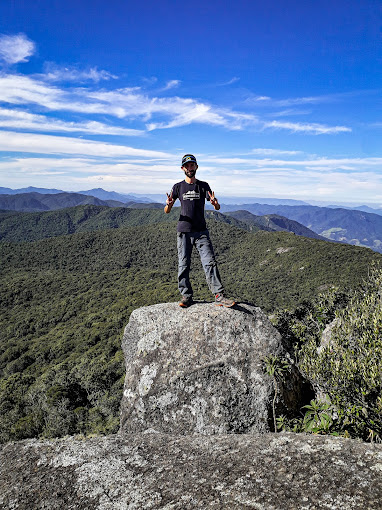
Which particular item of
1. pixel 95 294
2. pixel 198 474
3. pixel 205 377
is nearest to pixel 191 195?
pixel 205 377

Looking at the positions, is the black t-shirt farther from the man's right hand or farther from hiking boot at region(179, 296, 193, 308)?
hiking boot at region(179, 296, 193, 308)

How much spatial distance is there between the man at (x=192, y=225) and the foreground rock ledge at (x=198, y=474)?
3842mm

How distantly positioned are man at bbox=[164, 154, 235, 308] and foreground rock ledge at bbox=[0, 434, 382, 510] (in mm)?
3842

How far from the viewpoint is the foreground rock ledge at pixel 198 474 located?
358 centimetres

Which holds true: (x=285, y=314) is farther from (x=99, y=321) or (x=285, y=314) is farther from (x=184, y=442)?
(x=99, y=321)

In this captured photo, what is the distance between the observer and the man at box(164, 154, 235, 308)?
26.1ft

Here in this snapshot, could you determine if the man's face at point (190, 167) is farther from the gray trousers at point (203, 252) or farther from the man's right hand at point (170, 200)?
the gray trousers at point (203, 252)

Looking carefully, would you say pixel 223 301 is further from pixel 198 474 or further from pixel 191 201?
pixel 198 474

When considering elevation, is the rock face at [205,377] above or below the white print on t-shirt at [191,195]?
below

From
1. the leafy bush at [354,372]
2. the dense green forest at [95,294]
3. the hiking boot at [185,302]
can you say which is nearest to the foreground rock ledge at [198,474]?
the leafy bush at [354,372]

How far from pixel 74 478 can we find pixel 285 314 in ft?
28.5

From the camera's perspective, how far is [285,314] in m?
11.2

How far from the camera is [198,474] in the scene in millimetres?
4281

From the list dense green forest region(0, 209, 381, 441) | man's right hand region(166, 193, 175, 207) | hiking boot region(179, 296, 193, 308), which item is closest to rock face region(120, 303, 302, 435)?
hiking boot region(179, 296, 193, 308)
